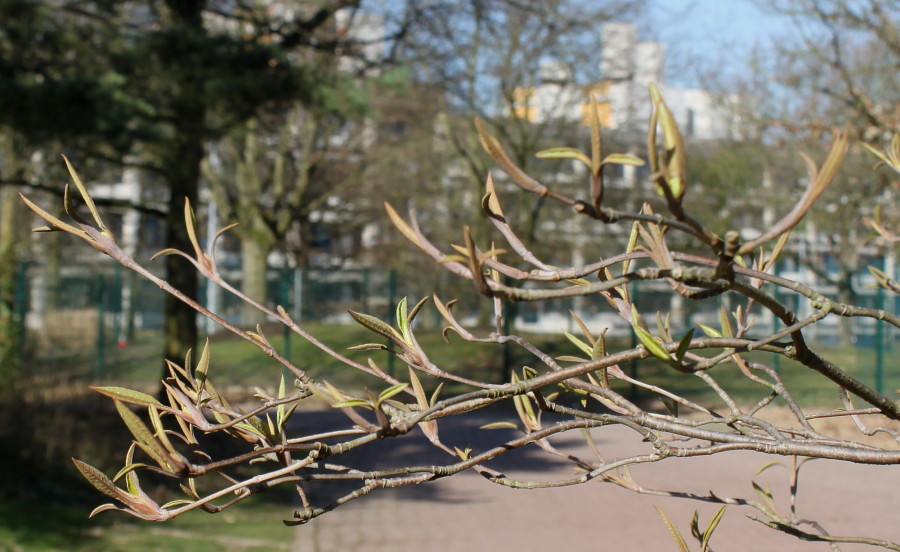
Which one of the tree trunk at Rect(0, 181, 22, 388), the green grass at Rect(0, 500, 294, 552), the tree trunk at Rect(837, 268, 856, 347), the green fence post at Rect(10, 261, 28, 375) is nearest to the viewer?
the green grass at Rect(0, 500, 294, 552)

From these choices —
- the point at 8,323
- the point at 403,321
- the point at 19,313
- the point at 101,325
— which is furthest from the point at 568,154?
the point at 101,325

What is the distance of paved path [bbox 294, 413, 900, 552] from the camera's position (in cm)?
621

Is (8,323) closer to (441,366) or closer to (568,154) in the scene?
(441,366)

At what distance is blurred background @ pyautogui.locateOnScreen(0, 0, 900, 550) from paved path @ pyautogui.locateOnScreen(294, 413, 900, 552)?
0.80m

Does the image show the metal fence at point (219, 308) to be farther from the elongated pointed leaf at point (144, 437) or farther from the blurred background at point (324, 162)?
the elongated pointed leaf at point (144, 437)

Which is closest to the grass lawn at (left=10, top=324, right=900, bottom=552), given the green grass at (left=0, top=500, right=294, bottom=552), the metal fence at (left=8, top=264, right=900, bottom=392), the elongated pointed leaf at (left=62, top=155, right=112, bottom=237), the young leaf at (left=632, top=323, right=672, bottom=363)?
the green grass at (left=0, top=500, right=294, bottom=552)

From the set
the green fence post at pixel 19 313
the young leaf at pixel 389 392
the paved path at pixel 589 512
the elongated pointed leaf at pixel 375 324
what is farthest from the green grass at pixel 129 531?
the young leaf at pixel 389 392

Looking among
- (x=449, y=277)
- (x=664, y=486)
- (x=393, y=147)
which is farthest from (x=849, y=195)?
(x=664, y=486)

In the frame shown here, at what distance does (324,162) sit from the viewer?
90.2 feet

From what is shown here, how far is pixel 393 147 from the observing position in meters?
25.1

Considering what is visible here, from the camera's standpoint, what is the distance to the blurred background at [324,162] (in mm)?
8297

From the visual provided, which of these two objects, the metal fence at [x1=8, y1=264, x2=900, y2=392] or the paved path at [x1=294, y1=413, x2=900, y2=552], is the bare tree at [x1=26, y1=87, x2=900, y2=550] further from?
the metal fence at [x1=8, y1=264, x2=900, y2=392]

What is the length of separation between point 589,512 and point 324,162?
21.6 metres

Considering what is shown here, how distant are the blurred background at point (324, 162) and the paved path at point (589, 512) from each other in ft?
2.63
